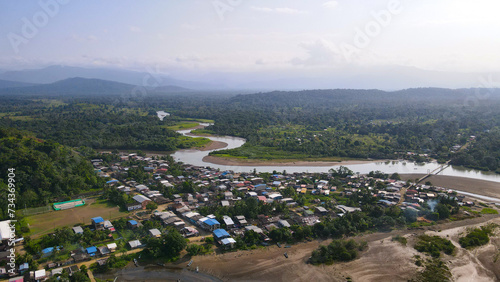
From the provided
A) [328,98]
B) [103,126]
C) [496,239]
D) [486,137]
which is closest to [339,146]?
[486,137]

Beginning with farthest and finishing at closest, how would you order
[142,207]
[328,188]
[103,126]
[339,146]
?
[103,126] → [339,146] → [328,188] → [142,207]

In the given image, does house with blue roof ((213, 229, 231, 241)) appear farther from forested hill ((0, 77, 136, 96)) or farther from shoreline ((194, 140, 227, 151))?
forested hill ((0, 77, 136, 96))

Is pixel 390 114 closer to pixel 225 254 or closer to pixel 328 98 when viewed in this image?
pixel 328 98

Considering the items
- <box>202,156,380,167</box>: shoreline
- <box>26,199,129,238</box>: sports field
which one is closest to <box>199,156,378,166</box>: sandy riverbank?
<box>202,156,380,167</box>: shoreline

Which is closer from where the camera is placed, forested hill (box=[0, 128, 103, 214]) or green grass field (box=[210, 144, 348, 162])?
forested hill (box=[0, 128, 103, 214])

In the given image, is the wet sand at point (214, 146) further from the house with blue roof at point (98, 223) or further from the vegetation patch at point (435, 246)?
the vegetation patch at point (435, 246)

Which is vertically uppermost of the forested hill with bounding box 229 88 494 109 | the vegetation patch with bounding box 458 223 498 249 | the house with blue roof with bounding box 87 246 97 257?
the forested hill with bounding box 229 88 494 109
